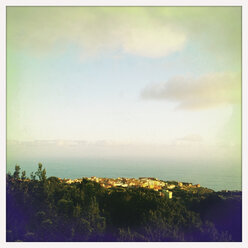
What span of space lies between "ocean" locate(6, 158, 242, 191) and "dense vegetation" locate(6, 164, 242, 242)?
1.45 ft

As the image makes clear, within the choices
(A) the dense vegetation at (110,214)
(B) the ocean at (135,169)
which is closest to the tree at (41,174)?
(A) the dense vegetation at (110,214)

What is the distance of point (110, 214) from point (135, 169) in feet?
4.85

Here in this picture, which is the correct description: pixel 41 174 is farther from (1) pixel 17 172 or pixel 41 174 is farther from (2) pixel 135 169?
(2) pixel 135 169

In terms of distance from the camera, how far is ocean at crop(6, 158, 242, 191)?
564 cm

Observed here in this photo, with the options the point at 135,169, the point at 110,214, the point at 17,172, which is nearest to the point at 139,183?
the point at 135,169

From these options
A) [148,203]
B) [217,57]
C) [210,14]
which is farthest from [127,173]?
[210,14]

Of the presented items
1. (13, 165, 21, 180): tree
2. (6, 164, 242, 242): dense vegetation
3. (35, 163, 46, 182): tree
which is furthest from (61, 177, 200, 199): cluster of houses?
(13, 165, 21, 180): tree

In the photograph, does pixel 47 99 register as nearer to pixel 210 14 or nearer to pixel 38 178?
pixel 38 178

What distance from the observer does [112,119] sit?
5.94 m

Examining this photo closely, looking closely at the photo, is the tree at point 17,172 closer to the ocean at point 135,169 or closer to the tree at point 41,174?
the ocean at point 135,169

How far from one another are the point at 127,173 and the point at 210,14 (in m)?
4.07

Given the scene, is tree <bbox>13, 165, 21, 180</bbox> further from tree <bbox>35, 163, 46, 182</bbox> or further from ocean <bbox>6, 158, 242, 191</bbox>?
tree <bbox>35, 163, 46, 182</bbox>

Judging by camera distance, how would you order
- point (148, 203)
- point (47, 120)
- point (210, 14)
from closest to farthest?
point (148, 203) < point (210, 14) < point (47, 120)

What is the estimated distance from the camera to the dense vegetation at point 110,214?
15.0ft
